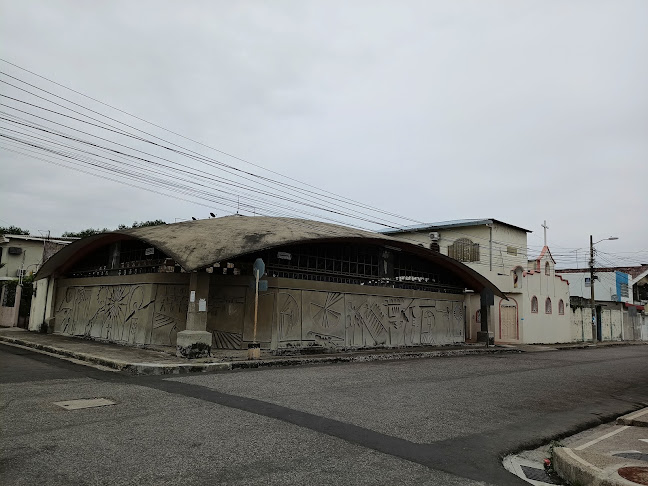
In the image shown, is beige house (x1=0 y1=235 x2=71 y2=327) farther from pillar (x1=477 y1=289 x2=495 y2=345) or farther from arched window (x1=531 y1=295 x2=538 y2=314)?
arched window (x1=531 y1=295 x2=538 y2=314)

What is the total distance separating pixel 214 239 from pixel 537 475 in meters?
13.4

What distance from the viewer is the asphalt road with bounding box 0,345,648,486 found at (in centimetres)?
515

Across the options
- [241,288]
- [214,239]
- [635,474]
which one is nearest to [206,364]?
[241,288]

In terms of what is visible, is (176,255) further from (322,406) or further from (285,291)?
(322,406)

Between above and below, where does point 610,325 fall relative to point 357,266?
below

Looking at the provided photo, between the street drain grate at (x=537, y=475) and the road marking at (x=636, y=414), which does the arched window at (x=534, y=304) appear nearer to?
the road marking at (x=636, y=414)

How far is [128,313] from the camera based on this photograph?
19.3 m

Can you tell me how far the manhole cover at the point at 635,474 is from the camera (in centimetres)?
479

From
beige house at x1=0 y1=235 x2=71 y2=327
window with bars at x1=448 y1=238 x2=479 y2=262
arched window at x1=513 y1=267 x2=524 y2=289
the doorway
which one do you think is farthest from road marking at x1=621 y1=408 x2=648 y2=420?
beige house at x1=0 y1=235 x2=71 y2=327

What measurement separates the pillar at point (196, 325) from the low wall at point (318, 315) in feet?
5.15

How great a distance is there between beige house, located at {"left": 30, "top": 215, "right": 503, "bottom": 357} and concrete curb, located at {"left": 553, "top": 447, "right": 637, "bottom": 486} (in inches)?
445

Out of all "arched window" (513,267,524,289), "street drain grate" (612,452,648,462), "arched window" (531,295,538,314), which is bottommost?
"street drain grate" (612,452,648,462)

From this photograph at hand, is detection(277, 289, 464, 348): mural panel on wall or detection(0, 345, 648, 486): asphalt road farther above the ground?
detection(277, 289, 464, 348): mural panel on wall

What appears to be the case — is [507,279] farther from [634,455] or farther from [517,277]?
[634,455]
